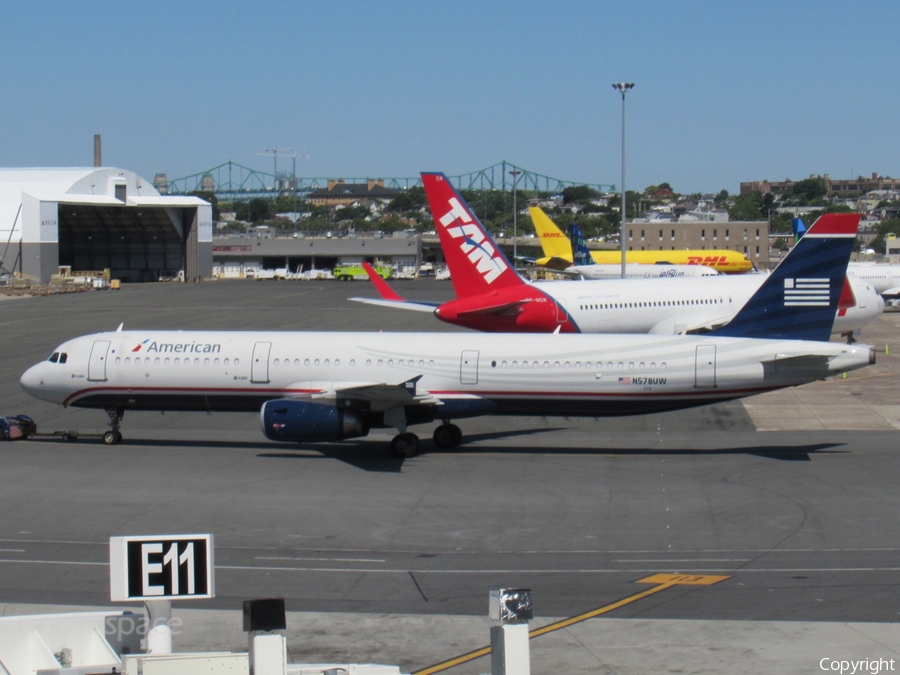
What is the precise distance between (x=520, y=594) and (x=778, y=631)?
7.82m

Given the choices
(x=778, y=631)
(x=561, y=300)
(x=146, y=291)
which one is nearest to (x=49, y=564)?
(x=778, y=631)

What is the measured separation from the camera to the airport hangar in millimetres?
122312

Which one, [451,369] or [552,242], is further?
[552,242]

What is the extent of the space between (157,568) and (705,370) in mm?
21720

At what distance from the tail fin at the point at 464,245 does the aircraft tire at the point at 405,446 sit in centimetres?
1347

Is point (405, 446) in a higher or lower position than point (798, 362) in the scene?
lower

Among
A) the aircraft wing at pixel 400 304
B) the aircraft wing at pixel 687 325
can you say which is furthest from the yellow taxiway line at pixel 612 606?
the aircraft wing at pixel 687 325

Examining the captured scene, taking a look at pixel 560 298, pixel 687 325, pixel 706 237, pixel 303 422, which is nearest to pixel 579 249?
pixel 687 325

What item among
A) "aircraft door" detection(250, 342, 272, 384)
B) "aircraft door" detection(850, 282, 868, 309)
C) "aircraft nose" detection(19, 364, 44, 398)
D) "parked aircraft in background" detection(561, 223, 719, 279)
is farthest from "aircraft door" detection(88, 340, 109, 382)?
"parked aircraft in background" detection(561, 223, 719, 279)

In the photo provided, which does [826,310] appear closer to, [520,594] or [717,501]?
[717,501]

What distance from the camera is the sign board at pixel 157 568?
908cm

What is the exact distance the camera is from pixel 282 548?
2020cm

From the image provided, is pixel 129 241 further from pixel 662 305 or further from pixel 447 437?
pixel 447 437

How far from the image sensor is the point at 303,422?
2820 cm
